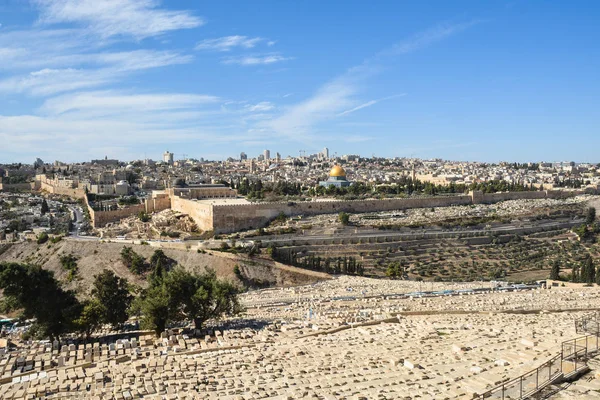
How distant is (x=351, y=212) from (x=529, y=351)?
29684 millimetres

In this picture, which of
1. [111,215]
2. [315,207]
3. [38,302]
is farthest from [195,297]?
[111,215]

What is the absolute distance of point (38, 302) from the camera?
15.3 m

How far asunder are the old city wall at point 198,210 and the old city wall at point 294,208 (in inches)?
18.3

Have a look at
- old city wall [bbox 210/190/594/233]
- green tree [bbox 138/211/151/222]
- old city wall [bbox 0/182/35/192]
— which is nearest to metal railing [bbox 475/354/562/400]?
Result: old city wall [bbox 210/190/594/233]

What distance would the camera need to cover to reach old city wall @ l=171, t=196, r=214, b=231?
34.7 m

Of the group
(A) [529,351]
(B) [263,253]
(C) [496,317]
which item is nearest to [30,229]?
(B) [263,253]

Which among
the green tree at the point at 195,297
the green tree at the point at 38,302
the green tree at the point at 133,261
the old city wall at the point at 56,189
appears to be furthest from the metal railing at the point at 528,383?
the old city wall at the point at 56,189

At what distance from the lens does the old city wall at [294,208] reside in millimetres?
34938

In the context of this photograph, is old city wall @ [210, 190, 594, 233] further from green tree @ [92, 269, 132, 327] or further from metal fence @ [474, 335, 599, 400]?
metal fence @ [474, 335, 599, 400]

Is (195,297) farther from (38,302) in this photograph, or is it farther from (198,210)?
(198,210)

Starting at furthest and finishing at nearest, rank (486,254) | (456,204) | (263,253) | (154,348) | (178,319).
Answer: (456,204) → (486,254) → (263,253) → (178,319) → (154,348)

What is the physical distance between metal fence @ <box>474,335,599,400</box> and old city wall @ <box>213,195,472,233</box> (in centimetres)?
2583

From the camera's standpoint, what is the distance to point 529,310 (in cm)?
1825

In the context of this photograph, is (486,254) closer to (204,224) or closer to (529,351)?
(204,224)
